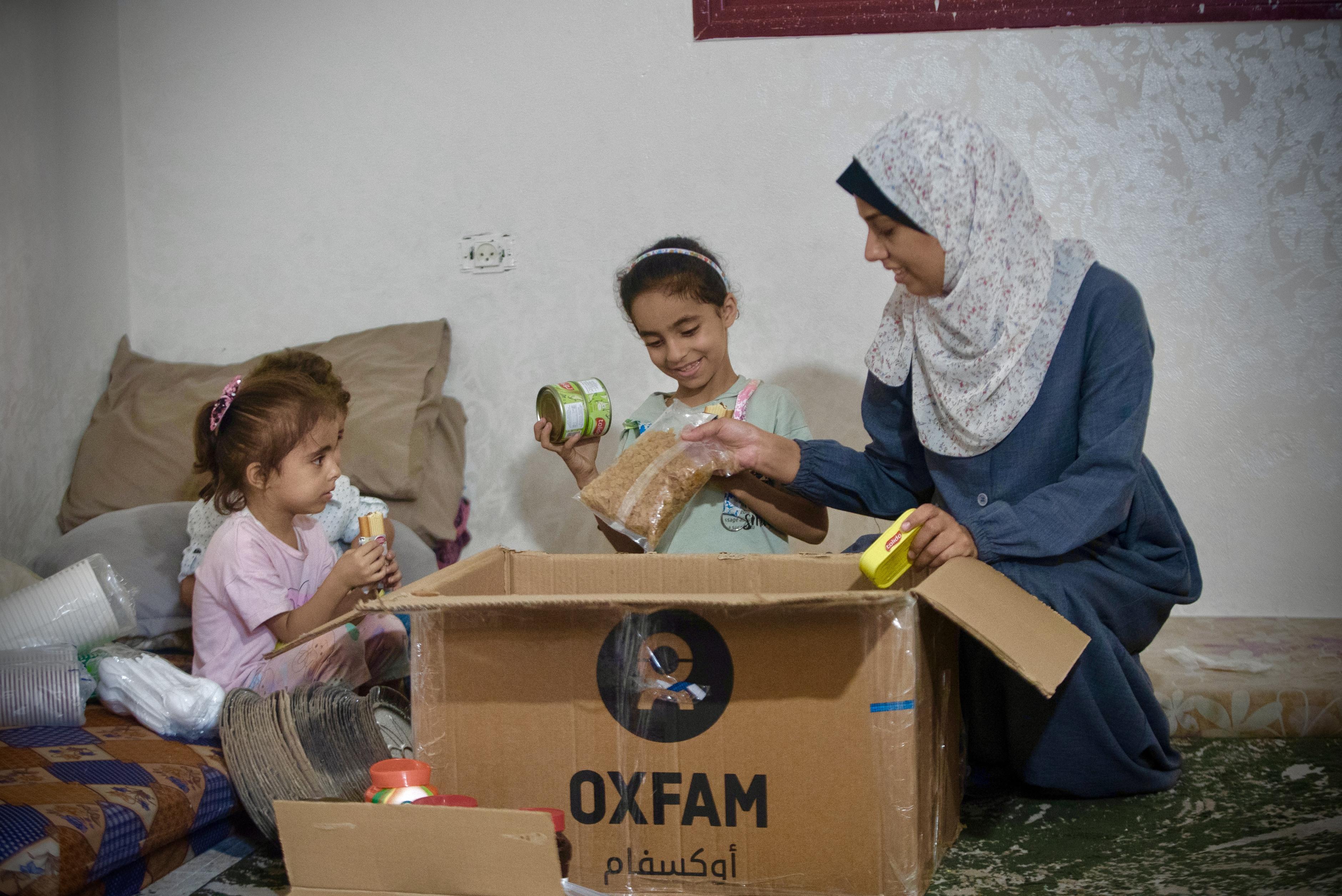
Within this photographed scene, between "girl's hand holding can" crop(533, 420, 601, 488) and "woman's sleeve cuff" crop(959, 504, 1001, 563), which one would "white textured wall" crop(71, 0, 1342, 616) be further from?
"woman's sleeve cuff" crop(959, 504, 1001, 563)

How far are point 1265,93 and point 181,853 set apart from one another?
7.38ft

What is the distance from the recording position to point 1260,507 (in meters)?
2.10

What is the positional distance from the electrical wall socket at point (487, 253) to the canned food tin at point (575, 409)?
2.38ft

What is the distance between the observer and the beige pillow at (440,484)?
199 centimetres

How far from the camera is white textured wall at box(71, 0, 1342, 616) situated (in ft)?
6.77

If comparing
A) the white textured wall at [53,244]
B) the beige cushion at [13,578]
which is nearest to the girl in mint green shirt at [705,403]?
the beige cushion at [13,578]

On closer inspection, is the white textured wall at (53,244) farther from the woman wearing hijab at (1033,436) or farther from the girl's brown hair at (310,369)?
the woman wearing hijab at (1033,436)

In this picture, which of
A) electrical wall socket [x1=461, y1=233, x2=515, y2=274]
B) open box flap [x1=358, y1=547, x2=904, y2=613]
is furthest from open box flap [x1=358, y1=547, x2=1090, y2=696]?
electrical wall socket [x1=461, y1=233, x2=515, y2=274]

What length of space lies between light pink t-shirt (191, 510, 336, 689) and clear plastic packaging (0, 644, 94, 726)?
163mm

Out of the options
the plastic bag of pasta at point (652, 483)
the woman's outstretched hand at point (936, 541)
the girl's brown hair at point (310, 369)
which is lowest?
the woman's outstretched hand at point (936, 541)

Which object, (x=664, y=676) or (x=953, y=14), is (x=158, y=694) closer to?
(x=664, y=676)

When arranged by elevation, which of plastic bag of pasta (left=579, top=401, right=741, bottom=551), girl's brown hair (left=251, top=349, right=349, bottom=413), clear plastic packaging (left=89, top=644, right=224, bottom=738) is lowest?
clear plastic packaging (left=89, top=644, right=224, bottom=738)

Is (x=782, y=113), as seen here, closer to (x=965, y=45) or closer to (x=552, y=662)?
(x=965, y=45)

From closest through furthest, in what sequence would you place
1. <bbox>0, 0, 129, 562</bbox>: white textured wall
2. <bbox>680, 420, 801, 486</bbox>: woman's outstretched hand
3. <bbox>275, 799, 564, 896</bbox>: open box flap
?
<bbox>275, 799, 564, 896</bbox>: open box flap < <bbox>680, 420, 801, 486</bbox>: woman's outstretched hand < <bbox>0, 0, 129, 562</bbox>: white textured wall
